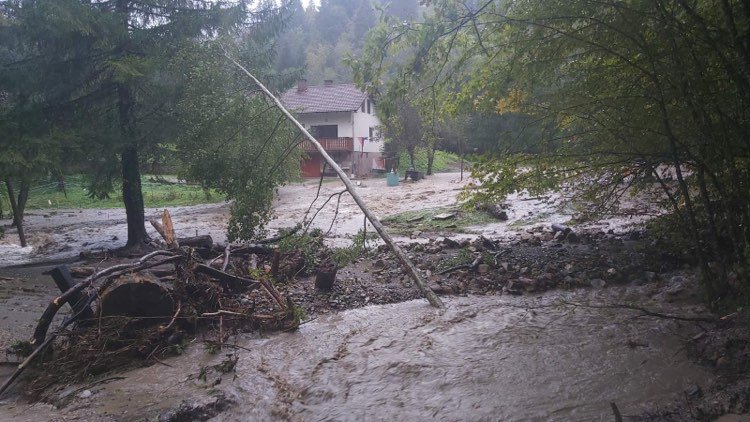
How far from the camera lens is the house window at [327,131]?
37688 mm

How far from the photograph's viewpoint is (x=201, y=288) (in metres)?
7.22

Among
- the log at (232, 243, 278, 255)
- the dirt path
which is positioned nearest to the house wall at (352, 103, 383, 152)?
the dirt path

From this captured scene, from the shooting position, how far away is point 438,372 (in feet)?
18.4

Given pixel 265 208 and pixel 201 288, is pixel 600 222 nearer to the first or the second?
Result: pixel 265 208

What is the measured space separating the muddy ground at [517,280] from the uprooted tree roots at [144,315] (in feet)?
1.59

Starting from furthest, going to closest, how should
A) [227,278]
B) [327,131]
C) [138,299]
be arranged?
1. [327,131]
2. [227,278]
3. [138,299]

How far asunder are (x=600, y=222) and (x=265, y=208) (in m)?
8.90

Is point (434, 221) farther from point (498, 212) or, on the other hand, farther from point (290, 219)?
point (290, 219)

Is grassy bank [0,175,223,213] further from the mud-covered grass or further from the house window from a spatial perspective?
the mud-covered grass

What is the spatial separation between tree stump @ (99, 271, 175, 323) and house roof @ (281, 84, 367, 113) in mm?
30491

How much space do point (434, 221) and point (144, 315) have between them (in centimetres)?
1088

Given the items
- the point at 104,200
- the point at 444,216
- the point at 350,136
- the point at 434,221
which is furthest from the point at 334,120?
the point at 434,221

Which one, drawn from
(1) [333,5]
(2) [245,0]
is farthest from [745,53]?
(1) [333,5]

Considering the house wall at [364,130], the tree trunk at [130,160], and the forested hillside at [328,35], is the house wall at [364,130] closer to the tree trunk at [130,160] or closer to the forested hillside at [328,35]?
the forested hillside at [328,35]
